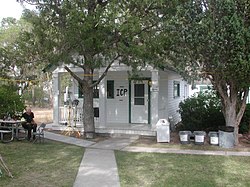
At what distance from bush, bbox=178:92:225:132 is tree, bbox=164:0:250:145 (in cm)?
267

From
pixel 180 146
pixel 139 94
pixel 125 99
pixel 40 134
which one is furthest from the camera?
pixel 125 99

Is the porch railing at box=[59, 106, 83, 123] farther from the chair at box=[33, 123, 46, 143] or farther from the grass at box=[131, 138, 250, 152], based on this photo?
the grass at box=[131, 138, 250, 152]

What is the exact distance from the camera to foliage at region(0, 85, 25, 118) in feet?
41.0

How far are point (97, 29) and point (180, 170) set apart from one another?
16.7ft

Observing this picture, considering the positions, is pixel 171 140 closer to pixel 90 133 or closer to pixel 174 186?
pixel 90 133

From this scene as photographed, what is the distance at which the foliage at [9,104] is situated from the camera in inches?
492

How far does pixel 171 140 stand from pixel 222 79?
2958 mm

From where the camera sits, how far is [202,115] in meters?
13.7

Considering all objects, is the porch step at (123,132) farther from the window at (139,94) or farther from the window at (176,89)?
the window at (176,89)

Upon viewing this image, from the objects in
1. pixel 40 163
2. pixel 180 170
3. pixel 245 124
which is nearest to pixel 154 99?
pixel 245 124

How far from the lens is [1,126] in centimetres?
1197

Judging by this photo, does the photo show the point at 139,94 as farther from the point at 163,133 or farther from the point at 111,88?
the point at 163,133

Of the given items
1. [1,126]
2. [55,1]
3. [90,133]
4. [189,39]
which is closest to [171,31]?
[189,39]

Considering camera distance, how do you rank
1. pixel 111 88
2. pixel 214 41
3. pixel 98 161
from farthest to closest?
pixel 111 88, pixel 214 41, pixel 98 161
